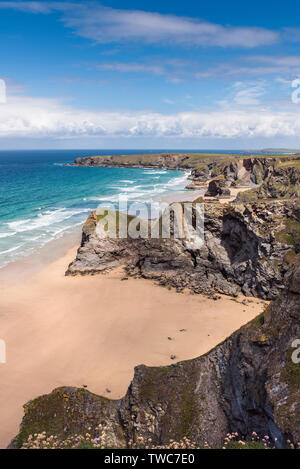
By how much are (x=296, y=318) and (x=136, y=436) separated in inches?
271

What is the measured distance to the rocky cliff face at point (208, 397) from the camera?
9.51 meters

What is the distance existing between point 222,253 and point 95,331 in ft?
45.7

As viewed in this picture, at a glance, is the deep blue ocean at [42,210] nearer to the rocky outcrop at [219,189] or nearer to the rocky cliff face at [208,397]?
the rocky outcrop at [219,189]

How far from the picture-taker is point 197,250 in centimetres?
2917

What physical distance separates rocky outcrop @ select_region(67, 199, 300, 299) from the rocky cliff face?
47.8 ft

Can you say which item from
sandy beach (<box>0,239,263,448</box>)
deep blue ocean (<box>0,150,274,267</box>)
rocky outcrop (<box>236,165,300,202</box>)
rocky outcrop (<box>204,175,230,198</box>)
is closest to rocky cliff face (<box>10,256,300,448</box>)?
sandy beach (<box>0,239,263,448</box>)

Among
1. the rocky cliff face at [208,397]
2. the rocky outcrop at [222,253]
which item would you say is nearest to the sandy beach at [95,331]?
the rocky outcrop at [222,253]

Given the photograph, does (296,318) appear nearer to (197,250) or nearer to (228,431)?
(228,431)

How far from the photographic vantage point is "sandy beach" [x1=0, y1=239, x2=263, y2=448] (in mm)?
17234

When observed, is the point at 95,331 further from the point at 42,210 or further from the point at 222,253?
the point at 42,210

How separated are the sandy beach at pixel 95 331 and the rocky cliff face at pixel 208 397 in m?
4.80
